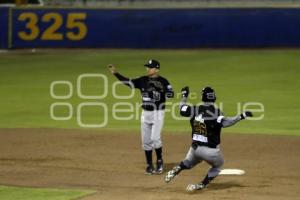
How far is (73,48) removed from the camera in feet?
117

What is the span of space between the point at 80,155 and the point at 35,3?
89.8 ft

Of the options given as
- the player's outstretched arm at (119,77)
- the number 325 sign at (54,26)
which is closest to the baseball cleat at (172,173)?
the player's outstretched arm at (119,77)

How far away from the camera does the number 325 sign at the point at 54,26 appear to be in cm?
3512

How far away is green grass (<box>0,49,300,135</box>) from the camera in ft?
73.0

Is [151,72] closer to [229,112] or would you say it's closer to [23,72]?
[229,112]

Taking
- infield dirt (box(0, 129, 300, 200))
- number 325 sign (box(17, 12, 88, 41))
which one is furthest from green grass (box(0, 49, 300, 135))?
infield dirt (box(0, 129, 300, 200))

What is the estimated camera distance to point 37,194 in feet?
43.2

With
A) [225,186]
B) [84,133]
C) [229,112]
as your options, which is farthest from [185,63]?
[225,186]

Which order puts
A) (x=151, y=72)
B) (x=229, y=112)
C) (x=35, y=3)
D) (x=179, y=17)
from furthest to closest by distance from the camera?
(x=35, y=3) < (x=179, y=17) < (x=229, y=112) < (x=151, y=72)

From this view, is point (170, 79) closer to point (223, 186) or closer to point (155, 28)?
point (155, 28)

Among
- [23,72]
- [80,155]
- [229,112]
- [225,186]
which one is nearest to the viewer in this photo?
[225,186]

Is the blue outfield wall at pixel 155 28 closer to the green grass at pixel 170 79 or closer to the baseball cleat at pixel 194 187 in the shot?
the green grass at pixel 170 79

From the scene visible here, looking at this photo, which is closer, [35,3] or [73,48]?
[73,48]

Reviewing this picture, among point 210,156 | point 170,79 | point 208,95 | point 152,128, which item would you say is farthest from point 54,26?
point 210,156
